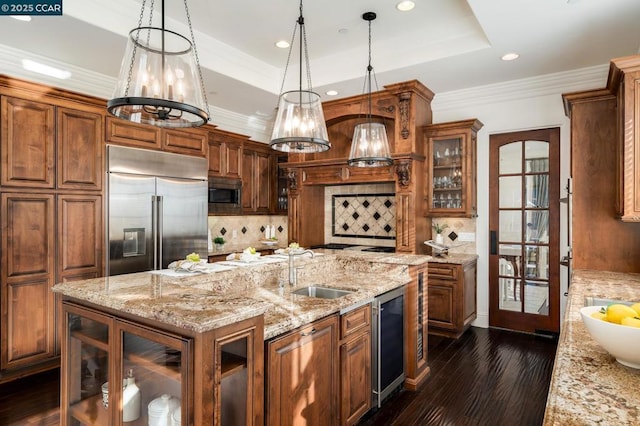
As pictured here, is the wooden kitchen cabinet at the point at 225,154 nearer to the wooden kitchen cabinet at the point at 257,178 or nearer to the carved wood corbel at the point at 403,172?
the wooden kitchen cabinet at the point at 257,178

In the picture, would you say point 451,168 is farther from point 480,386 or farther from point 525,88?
point 480,386

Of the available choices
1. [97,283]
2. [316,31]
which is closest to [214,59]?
[316,31]

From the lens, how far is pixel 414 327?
124 inches

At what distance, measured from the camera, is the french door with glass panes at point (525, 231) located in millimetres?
4590

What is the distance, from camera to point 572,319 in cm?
193

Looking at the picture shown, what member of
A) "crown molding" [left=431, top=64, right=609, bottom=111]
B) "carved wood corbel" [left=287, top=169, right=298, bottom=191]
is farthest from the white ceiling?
"carved wood corbel" [left=287, top=169, right=298, bottom=191]

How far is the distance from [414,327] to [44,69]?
4281 mm

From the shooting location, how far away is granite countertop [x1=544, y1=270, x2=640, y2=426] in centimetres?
102

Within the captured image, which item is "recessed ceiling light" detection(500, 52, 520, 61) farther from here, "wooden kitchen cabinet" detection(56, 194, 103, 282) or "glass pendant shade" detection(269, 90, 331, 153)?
"wooden kitchen cabinet" detection(56, 194, 103, 282)

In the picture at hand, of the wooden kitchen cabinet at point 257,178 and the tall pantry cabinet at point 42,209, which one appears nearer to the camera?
the tall pantry cabinet at point 42,209

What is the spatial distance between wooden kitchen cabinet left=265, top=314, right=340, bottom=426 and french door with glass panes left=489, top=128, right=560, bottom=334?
3461 mm

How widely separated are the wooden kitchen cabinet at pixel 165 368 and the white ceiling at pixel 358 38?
2.56 meters

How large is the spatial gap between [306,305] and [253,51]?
3398 millimetres

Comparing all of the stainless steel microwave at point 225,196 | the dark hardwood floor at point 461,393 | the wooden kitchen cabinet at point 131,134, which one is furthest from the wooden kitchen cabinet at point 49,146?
the dark hardwood floor at point 461,393
